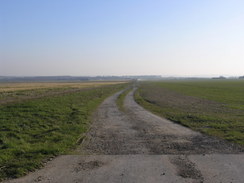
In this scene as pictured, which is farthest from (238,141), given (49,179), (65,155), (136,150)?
(49,179)

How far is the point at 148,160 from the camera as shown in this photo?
24.9 ft

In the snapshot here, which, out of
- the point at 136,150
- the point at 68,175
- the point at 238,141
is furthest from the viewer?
the point at 238,141

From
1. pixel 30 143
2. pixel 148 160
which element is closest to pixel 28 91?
pixel 30 143

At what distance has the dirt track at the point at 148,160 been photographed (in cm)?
625

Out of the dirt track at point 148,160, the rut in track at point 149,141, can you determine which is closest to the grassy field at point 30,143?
the dirt track at point 148,160

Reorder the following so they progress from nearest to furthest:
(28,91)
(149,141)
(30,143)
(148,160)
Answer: (148,160) → (30,143) → (149,141) → (28,91)

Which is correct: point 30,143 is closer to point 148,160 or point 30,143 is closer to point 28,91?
point 148,160

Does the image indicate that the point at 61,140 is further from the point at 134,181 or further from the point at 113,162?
the point at 134,181

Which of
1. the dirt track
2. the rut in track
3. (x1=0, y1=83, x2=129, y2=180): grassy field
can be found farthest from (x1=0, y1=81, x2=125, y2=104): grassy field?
the dirt track

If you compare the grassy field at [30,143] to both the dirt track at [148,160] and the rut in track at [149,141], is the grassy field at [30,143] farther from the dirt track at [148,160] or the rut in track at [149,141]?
the rut in track at [149,141]

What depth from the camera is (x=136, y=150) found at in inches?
344

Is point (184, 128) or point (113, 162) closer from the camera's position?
point (113, 162)

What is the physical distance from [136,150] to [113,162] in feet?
5.04

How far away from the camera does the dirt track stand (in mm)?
6250
